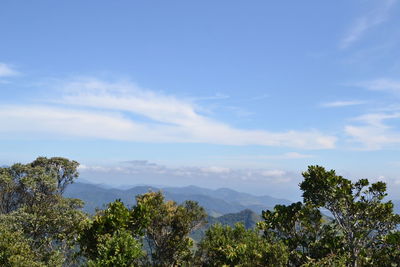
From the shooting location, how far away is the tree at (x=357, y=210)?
3216cm

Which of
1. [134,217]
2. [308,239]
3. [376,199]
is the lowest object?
[308,239]

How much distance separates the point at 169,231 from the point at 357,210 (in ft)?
62.2

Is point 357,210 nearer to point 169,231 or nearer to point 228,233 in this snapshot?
point 228,233

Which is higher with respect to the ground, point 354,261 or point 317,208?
point 317,208

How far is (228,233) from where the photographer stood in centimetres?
3622

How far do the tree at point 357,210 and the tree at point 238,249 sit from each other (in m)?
7.96

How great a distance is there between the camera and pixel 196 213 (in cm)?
3866

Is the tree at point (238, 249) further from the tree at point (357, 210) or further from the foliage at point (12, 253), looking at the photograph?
the foliage at point (12, 253)

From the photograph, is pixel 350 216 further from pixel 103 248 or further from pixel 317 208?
pixel 103 248

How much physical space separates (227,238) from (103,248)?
43.9 ft

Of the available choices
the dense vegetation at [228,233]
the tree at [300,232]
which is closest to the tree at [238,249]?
the dense vegetation at [228,233]

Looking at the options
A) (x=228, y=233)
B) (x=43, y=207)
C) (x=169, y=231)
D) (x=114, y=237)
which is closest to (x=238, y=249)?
(x=228, y=233)

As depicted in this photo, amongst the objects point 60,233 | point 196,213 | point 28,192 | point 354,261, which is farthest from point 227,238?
point 28,192

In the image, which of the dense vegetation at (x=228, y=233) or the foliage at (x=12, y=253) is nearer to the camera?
the foliage at (x=12, y=253)
